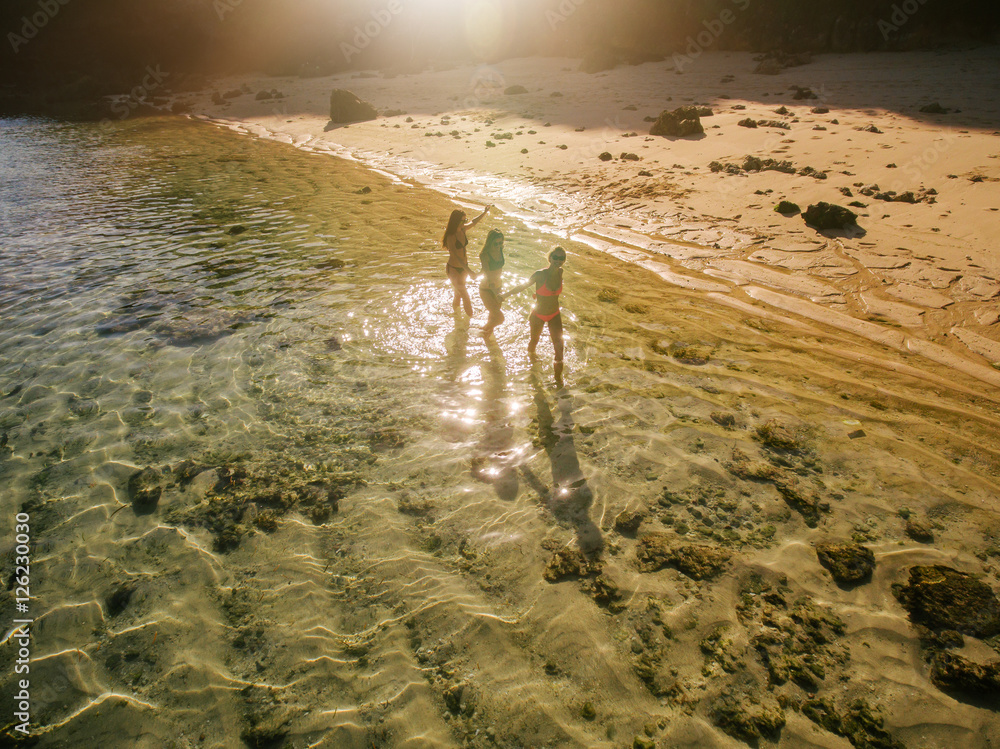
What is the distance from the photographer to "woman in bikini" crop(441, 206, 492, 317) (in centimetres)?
708

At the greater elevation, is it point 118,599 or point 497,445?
point 497,445

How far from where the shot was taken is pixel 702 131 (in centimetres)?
1440

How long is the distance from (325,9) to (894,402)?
48.8 metres

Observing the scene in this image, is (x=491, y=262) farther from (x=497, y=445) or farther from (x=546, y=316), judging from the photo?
(x=497, y=445)

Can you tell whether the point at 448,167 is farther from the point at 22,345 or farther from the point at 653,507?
the point at 653,507

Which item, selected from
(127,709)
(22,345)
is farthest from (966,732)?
(22,345)

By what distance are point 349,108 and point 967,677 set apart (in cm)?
2626

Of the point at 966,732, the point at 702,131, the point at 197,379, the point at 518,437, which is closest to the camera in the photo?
the point at 966,732

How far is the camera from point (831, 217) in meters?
8.83

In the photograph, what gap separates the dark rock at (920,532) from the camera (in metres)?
4.00
